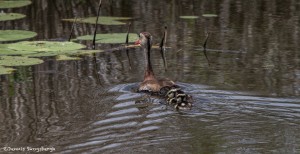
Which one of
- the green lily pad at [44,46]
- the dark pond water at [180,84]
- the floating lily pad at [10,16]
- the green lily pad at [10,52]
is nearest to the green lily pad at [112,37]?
the dark pond water at [180,84]

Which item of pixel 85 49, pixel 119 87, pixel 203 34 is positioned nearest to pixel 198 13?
pixel 203 34

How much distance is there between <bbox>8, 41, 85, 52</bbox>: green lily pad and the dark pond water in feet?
0.53

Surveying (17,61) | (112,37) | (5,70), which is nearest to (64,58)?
(17,61)

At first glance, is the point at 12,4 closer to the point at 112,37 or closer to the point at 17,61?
the point at 112,37

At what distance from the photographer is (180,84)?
9273mm

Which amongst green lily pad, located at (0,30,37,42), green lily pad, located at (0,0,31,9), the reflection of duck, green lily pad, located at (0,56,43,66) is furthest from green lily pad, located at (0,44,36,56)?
green lily pad, located at (0,0,31,9)

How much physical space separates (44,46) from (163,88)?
2708mm

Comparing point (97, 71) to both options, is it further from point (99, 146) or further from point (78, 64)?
point (99, 146)

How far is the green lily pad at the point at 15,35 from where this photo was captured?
459 inches

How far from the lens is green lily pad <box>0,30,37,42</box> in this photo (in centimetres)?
1167

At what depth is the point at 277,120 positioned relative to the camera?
7.40 metres

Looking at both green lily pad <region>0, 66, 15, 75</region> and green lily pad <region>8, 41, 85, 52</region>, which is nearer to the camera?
green lily pad <region>0, 66, 15, 75</region>

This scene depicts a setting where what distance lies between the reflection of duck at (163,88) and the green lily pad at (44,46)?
135 centimetres

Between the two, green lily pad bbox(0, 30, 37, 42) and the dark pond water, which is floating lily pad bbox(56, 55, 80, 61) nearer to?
A: the dark pond water
